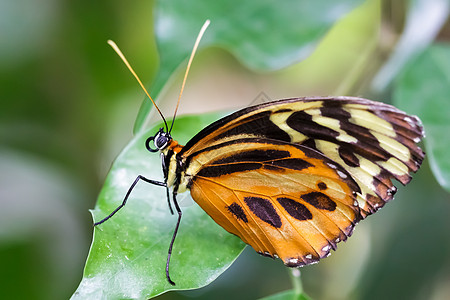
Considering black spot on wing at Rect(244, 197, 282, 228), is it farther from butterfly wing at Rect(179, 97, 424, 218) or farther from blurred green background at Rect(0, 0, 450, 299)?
blurred green background at Rect(0, 0, 450, 299)

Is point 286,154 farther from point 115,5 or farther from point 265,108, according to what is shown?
point 115,5

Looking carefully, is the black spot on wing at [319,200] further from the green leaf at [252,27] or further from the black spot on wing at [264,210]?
the green leaf at [252,27]

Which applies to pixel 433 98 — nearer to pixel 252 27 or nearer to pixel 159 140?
pixel 252 27

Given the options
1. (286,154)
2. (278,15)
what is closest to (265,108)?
(286,154)

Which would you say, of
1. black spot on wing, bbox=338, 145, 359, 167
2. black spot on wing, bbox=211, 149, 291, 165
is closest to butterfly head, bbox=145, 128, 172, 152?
black spot on wing, bbox=211, 149, 291, 165

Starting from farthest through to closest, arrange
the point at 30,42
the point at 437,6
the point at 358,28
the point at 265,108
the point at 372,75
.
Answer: the point at 358,28, the point at 30,42, the point at 372,75, the point at 437,6, the point at 265,108

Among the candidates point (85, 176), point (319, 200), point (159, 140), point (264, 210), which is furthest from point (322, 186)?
point (85, 176)
